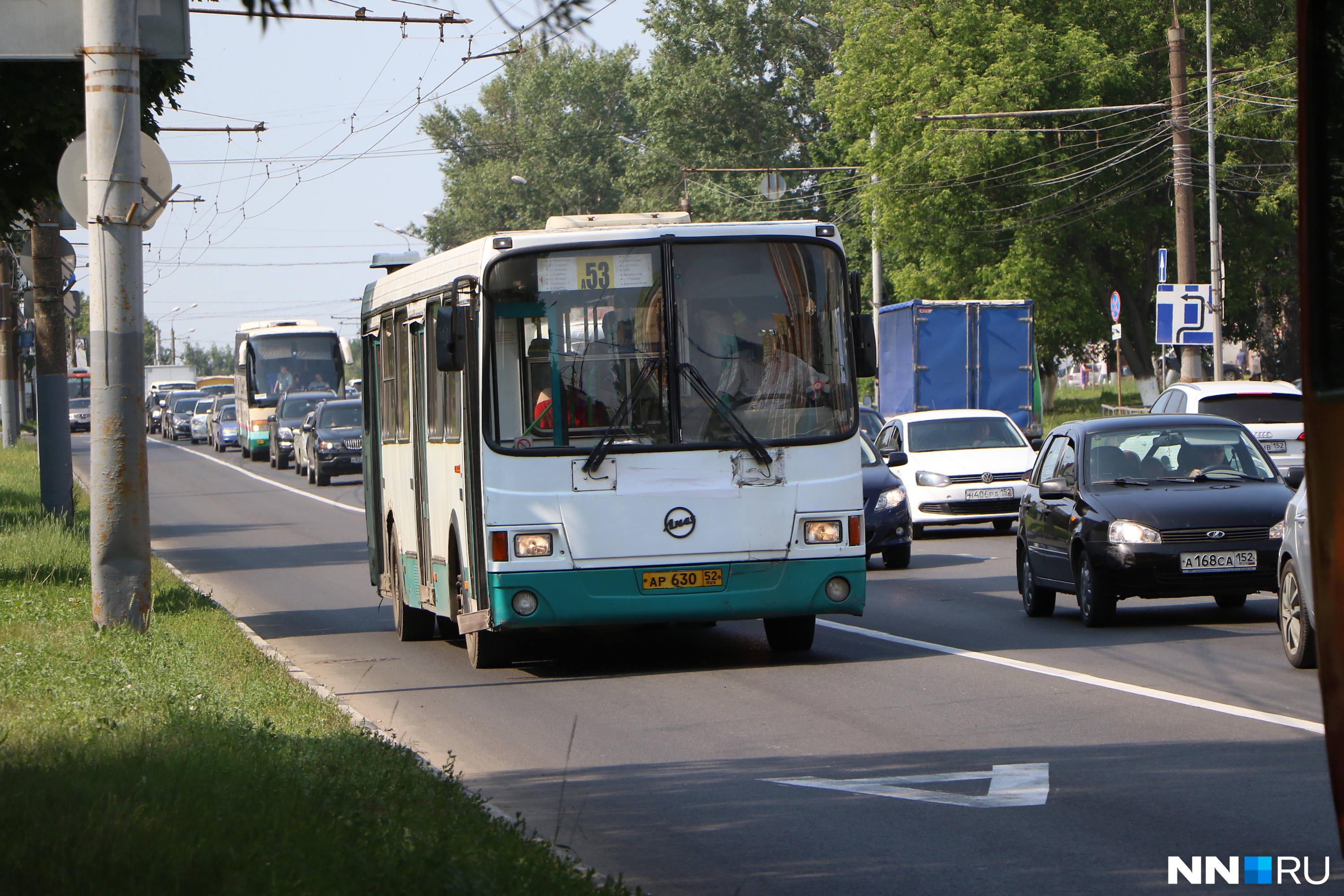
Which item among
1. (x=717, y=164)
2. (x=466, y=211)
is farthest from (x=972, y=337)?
(x=466, y=211)

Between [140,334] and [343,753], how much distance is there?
4.73m

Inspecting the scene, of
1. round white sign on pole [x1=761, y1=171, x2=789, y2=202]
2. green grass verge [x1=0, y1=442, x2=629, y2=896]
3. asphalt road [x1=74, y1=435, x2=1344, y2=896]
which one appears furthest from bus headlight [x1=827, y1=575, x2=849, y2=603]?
round white sign on pole [x1=761, y1=171, x2=789, y2=202]

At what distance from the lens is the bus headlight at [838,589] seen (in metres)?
11.6

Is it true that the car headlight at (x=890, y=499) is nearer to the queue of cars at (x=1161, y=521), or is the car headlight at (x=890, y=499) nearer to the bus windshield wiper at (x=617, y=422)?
the queue of cars at (x=1161, y=521)

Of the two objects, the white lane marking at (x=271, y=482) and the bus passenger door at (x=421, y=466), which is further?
the white lane marking at (x=271, y=482)

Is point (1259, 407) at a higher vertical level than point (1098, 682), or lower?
higher

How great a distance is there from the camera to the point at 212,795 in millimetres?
6508

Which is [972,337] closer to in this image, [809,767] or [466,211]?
[809,767]

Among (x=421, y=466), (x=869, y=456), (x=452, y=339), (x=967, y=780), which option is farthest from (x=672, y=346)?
(x=869, y=456)

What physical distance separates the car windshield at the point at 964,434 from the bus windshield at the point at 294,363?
30.6m

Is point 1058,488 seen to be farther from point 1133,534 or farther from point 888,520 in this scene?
point 888,520

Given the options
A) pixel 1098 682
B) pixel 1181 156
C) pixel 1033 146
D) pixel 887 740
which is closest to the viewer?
pixel 887 740

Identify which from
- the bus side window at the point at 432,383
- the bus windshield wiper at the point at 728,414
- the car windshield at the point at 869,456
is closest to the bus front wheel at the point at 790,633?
the bus windshield wiper at the point at 728,414

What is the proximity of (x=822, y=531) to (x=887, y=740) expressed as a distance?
2826 mm
